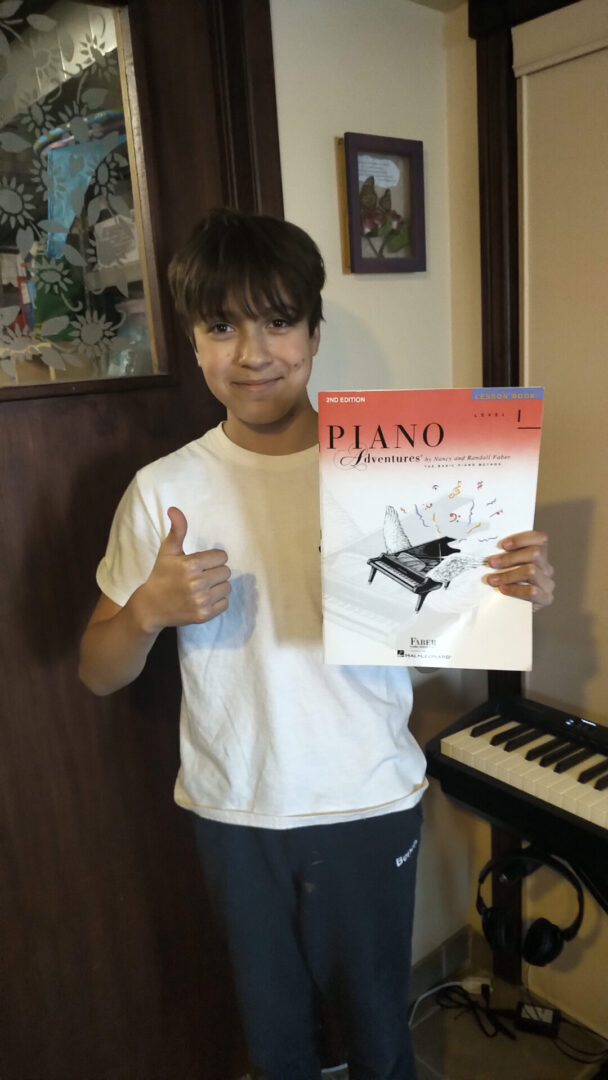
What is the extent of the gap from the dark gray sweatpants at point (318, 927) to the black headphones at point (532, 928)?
1.07ft

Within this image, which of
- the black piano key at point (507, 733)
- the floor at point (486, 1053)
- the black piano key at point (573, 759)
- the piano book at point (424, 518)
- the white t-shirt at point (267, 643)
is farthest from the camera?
the floor at point (486, 1053)

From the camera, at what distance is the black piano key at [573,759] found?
122 centimetres

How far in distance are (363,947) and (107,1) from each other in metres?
1.36

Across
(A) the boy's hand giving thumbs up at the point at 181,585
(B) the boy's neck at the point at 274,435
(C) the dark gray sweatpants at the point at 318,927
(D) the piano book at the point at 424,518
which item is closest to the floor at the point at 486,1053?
(C) the dark gray sweatpants at the point at 318,927

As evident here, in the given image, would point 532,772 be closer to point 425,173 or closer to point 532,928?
point 532,928

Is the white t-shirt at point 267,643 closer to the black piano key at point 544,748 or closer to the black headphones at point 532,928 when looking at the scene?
the black piano key at point 544,748

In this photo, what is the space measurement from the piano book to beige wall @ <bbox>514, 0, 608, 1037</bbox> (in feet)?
1.69

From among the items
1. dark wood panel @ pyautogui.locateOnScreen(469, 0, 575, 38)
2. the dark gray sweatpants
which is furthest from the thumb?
dark wood panel @ pyautogui.locateOnScreen(469, 0, 575, 38)

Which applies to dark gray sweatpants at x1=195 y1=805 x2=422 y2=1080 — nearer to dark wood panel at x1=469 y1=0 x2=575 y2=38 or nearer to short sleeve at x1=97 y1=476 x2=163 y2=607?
short sleeve at x1=97 y1=476 x2=163 y2=607

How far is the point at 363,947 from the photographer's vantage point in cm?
106

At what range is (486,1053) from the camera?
5.04 feet

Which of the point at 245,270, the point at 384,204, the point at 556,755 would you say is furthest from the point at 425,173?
the point at 556,755

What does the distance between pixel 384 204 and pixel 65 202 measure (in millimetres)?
550

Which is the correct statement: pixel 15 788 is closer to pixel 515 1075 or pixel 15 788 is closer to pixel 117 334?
pixel 117 334
